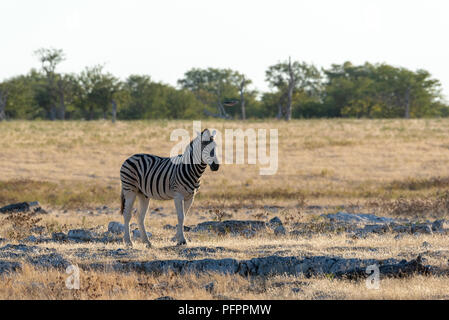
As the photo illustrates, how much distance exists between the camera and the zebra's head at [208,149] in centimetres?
1109

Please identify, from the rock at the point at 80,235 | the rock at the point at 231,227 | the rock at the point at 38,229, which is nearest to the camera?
the rock at the point at 80,235

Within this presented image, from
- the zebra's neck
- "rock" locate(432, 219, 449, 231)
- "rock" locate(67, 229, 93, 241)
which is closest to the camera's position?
the zebra's neck

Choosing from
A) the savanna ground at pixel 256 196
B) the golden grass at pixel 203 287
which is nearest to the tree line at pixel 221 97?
the savanna ground at pixel 256 196

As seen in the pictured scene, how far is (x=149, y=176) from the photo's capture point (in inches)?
472

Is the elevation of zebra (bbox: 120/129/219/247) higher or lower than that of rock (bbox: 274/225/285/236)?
higher

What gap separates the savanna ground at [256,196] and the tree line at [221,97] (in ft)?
89.3

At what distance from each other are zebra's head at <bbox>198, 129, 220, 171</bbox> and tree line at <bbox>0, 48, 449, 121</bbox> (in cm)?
6827

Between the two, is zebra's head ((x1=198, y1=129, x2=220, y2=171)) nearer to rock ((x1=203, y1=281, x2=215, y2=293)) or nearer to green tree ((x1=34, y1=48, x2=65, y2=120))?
rock ((x1=203, y1=281, x2=215, y2=293))

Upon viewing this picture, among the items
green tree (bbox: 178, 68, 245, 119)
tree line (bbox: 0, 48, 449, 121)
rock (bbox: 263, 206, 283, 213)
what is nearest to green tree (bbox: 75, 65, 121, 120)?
tree line (bbox: 0, 48, 449, 121)

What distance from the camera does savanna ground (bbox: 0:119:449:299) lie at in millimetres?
8602

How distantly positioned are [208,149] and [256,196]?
14.2 metres

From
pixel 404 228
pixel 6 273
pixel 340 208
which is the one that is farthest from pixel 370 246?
pixel 340 208

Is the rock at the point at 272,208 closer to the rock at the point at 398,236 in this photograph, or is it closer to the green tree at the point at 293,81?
the rock at the point at 398,236

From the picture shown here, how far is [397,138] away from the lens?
145ft
